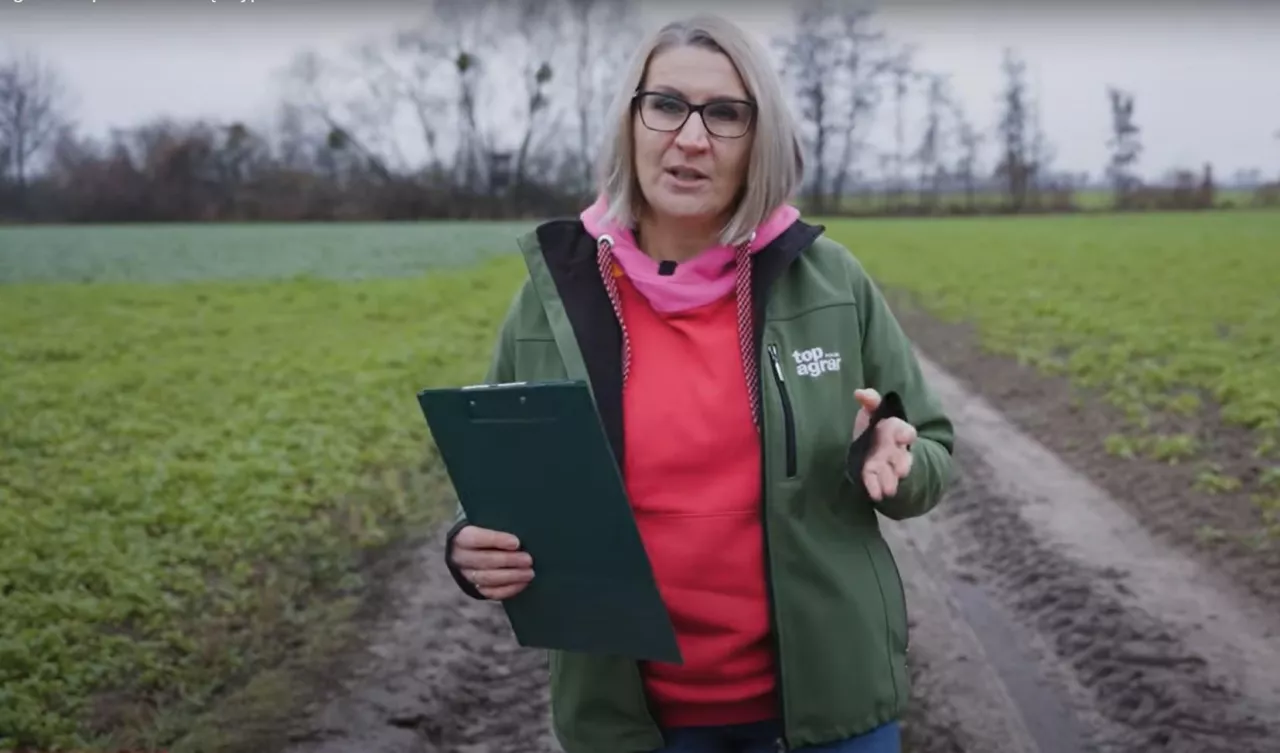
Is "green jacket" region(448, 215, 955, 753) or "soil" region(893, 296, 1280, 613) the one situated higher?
"green jacket" region(448, 215, 955, 753)

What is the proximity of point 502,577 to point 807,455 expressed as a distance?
0.47 metres

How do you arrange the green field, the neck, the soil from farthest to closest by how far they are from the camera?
1. the soil
2. the green field
3. the neck

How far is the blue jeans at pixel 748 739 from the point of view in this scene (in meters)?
1.90

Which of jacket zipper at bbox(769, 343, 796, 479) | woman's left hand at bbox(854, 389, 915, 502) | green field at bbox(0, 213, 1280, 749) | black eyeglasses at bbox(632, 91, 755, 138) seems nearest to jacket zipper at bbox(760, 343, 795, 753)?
jacket zipper at bbox(769, 343, 796, 479)

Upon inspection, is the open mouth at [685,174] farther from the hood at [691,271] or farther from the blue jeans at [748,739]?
the blue jeans at [748,739]

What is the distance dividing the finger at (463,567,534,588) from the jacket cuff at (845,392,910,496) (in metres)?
0.48

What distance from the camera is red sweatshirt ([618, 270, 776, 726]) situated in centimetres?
180

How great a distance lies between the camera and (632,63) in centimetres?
192

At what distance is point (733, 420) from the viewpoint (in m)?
1.79

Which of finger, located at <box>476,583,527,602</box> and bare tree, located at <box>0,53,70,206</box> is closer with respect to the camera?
finger, located at <box>476,583,527,602</box>

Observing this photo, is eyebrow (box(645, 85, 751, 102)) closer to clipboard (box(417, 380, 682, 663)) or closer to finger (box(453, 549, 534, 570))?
clipboard (box(417, 380, 682, 663))

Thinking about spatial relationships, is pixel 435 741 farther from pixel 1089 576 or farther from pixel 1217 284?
pixel 1217 284

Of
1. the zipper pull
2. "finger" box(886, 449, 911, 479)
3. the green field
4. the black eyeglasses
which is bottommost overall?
the green field

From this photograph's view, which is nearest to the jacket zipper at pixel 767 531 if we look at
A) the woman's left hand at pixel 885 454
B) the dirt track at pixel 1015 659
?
the woman's left hand at pixel 885 454
